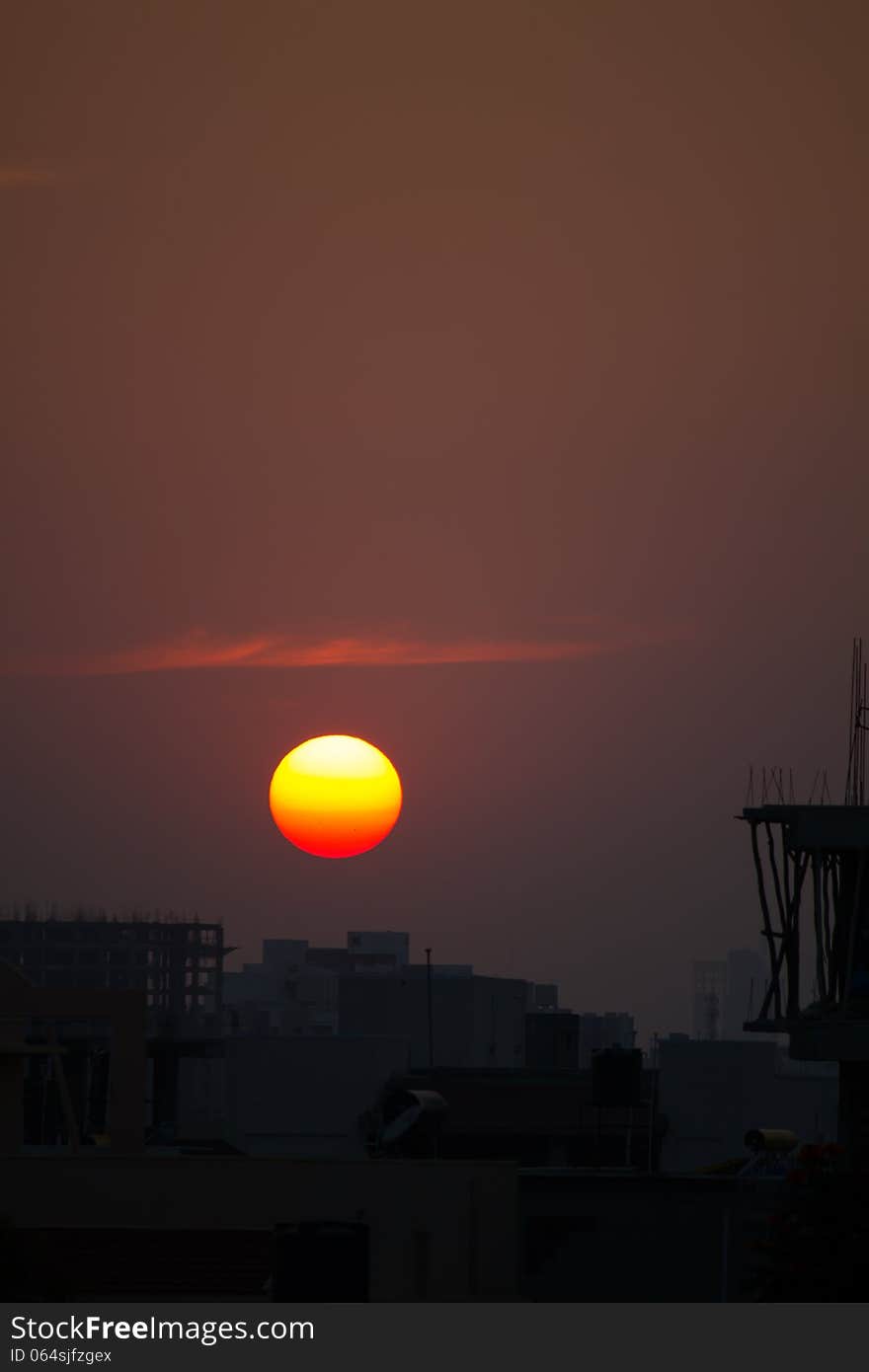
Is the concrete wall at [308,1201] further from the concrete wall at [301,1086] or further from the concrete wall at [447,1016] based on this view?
the concrete wall at [447,1016]

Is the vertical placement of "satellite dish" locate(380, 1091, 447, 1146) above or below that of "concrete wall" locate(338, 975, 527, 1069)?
above

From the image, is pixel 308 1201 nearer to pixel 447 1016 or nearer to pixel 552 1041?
pixel 552 1041

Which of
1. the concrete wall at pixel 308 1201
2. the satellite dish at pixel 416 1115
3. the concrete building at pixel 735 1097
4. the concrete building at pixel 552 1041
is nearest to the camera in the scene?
the concrete wall at pixel 308 1201

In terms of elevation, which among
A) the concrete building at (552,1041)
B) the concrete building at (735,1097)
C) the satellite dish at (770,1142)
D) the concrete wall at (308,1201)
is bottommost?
the concrete building at (735,1097)

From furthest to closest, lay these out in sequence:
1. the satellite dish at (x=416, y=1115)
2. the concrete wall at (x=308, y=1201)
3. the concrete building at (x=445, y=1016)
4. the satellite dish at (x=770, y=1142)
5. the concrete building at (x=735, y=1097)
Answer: the concrete building at (x=445, y=1016) → the concrete building at (x=735, y=1097) → the satellite dish at (x=770, y=1142) → the satellite dish at (x=416, y=1115) → the concrete wall at (x=308, y=1201)

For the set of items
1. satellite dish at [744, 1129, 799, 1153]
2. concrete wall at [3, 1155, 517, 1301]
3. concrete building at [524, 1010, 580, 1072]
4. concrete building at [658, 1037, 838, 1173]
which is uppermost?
concrete wall at [3, 1155, 517, 1301]

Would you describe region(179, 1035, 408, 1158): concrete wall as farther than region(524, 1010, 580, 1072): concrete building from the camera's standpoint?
No

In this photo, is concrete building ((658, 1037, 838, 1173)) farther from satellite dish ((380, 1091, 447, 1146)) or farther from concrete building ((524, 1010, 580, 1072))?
satellite dish ((380, 1091, 447, 1146))

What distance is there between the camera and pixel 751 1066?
369 ft

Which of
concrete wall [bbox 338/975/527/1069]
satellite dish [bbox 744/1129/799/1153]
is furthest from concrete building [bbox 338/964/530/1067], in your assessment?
satellite dish [bbox 744/1129/799/1153]

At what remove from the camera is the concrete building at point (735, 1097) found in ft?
356

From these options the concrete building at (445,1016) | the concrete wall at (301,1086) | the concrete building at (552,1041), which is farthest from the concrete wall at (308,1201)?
the concrete building at (445,1016)

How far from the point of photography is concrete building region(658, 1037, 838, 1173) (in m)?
108
